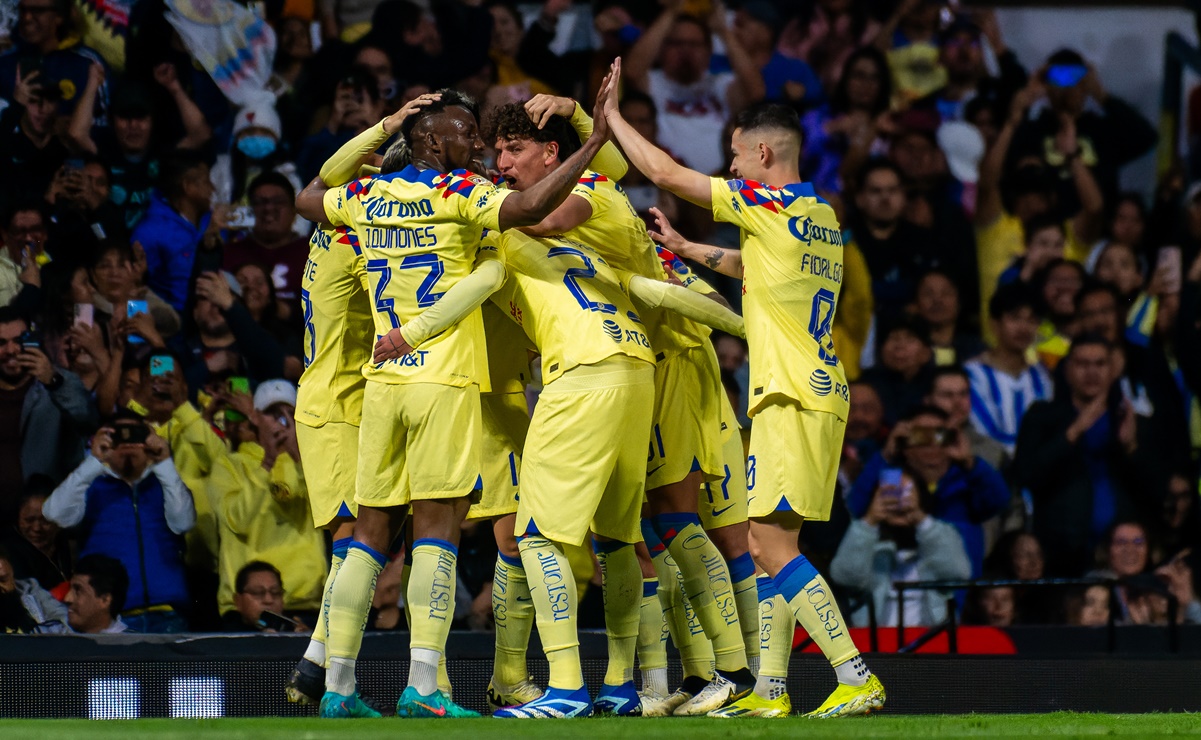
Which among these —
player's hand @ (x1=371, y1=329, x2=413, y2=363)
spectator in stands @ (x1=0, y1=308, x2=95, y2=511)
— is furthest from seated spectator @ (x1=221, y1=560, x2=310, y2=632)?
player's hand @ (x1=371, y1=329, x2=413, y2=363)

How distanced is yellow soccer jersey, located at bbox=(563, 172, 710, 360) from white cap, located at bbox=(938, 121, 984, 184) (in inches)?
182

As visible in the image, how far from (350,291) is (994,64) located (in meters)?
5.87

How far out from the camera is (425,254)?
16.4 feet

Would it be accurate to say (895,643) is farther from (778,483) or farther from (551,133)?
(551,133)

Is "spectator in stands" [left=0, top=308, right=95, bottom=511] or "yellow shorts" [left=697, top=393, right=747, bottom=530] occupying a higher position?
"spectator in stands" [left=0, top=308, right=95, bottom=511]

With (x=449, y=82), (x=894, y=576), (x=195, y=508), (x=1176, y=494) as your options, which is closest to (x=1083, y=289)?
(x=1176, y=494)

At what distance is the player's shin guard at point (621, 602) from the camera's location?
5.01m

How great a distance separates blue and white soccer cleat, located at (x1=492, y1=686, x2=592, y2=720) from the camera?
463cm

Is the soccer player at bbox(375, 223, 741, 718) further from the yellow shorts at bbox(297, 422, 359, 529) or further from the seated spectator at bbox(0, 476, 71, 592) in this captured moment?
the seated spectator at bbox(0, 476, 71, 592)

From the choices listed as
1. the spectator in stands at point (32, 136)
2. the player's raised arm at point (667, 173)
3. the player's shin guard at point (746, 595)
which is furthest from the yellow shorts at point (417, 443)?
the spectator in stands at point (32, 136)

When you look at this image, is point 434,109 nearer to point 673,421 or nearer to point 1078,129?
point 673,421

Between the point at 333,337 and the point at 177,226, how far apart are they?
10.8 ft

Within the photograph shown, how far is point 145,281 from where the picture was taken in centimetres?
847

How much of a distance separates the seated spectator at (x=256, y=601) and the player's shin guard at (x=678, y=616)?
295 cm
